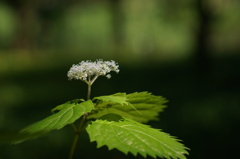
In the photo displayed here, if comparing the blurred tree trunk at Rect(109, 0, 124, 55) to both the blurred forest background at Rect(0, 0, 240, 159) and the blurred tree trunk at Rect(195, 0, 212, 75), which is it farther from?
the blurred tree trunk at Rect(195, 0, 212, 75)

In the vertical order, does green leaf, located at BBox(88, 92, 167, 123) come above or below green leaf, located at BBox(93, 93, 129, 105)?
below

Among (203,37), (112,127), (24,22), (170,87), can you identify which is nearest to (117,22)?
(24,22)

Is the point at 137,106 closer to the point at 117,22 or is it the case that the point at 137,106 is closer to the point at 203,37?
the point at 203,37

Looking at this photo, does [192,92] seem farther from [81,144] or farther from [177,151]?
[177,151]

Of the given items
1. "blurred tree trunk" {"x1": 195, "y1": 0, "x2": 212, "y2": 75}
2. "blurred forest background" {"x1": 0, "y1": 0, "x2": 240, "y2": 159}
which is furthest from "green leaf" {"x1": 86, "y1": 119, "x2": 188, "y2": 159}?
"blurred tree trunk" {"x1": 195, "y1": 0, "x2": 212, "y2": 75}

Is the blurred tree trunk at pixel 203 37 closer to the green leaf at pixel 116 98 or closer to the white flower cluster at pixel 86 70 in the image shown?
the white flower cluster at pixel 86 70

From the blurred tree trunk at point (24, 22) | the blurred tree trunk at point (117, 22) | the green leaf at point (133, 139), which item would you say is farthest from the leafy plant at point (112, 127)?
the blurred tree trunk at point (117, 22)
